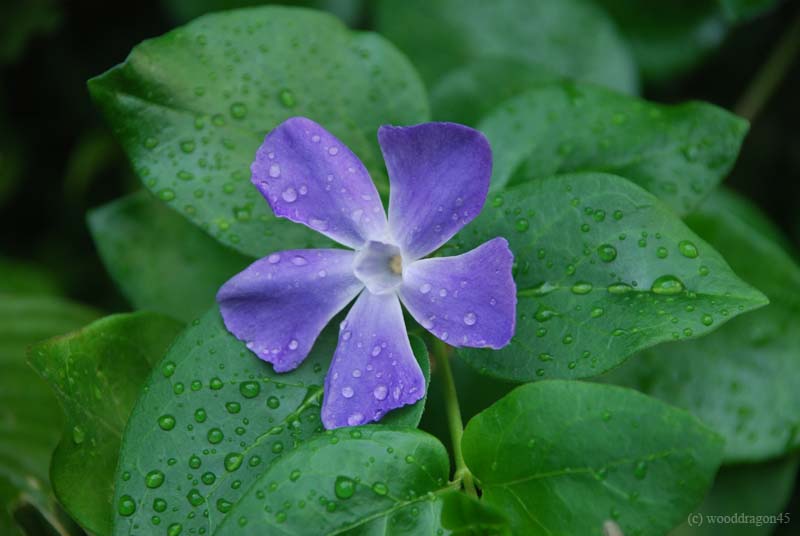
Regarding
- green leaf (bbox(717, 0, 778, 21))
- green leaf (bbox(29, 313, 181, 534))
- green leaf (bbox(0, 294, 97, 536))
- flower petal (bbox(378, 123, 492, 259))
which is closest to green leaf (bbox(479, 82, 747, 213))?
flower petal (bbox(378, 123, 492, 259))

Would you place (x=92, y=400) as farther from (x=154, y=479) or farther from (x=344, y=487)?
(x=344, y=487)

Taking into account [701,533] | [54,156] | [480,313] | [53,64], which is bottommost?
[701,533]

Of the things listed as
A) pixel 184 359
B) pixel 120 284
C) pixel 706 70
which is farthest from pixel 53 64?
pixel 706 70

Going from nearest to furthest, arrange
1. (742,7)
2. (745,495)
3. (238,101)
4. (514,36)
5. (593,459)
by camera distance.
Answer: (593,459)
(238,101)
(745,495)
(742,7)
(514,36)

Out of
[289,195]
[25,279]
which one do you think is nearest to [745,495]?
[289,195]

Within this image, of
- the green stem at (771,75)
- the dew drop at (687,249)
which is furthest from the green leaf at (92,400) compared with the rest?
the green stem at (771,75)

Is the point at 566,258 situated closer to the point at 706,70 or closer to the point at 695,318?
the point at 695,318

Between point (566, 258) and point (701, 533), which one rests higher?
point (566, 258)
